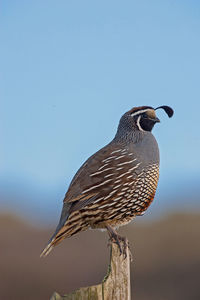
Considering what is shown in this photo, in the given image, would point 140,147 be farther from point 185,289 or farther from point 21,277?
point 21,277

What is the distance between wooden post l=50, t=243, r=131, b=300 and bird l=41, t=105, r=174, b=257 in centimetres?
80

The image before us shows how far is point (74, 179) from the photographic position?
16.9ft

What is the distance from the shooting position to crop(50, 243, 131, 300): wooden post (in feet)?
11.7

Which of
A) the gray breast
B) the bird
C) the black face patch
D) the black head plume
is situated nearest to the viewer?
the bird

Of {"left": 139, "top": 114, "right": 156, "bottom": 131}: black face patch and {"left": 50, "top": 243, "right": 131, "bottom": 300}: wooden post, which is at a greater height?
{"left": 139, "top": 114, "right": 156, "bottom": 131}: black face patch

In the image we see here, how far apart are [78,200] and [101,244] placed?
8095 millimetres

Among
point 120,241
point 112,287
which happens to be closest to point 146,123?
point 120,241

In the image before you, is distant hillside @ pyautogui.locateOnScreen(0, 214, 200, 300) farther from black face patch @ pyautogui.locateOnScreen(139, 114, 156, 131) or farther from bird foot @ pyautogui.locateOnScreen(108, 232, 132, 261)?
bird foot @ pyautogui.locateOnScreen(108, 232, 132, 261)

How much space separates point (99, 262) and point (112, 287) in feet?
27.7

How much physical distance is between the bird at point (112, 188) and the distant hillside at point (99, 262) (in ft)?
16.6

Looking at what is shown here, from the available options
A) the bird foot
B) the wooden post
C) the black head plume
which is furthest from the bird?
the wooden post

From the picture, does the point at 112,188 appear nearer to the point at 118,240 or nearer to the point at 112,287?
the point at 118,240

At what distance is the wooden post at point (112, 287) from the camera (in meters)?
3.56

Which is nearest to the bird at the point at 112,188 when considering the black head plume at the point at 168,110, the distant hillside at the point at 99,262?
the black head plume at the point at 168,110
